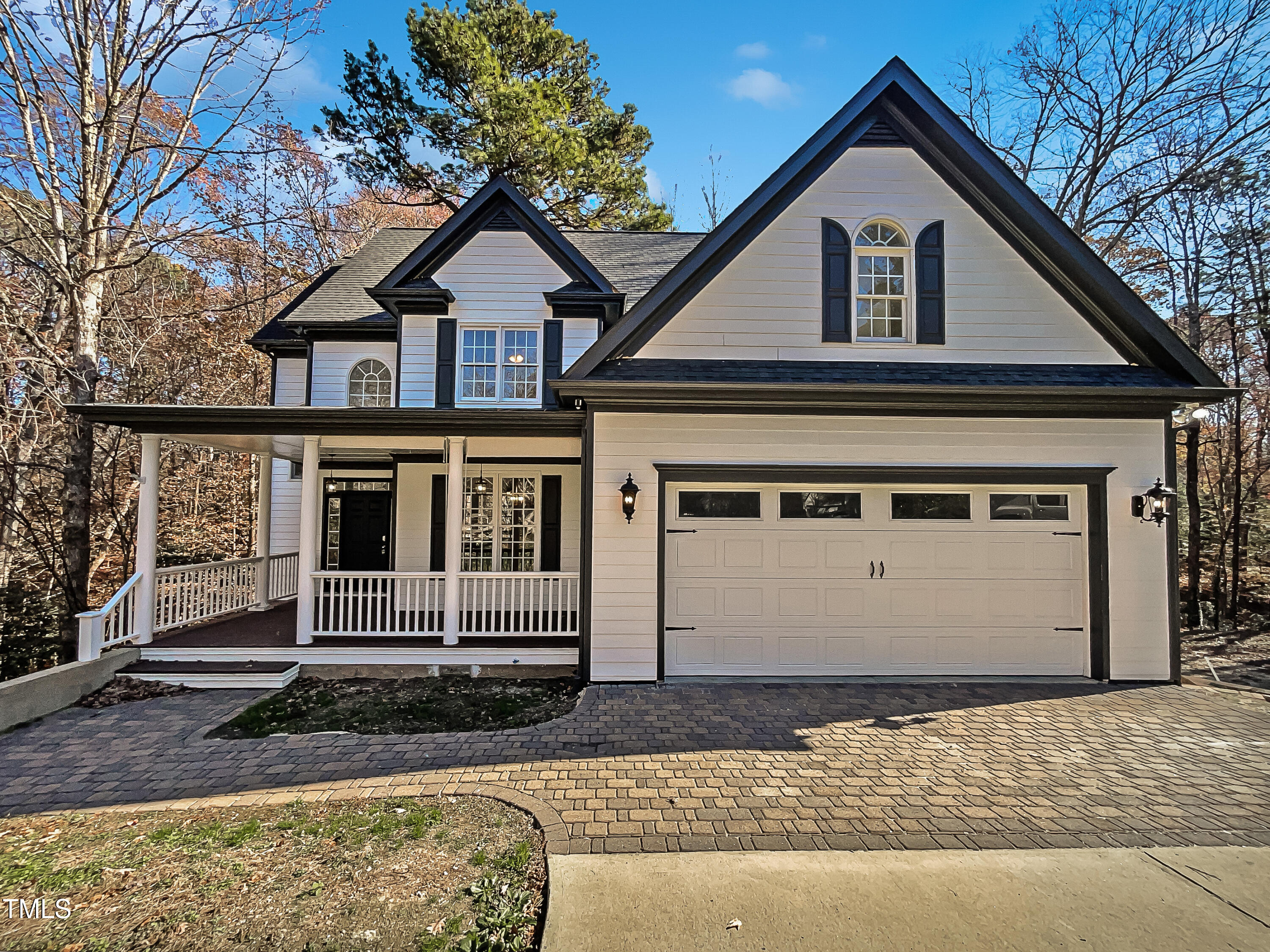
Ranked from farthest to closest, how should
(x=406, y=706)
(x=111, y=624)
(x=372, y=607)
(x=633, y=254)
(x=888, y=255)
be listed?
(x=633, y=254) < (x=372, y=607) < (x=888, y=255) < (x=111, y=624) < (x=406, y=706)

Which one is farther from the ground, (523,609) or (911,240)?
(911,240)

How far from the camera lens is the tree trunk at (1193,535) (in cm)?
1258

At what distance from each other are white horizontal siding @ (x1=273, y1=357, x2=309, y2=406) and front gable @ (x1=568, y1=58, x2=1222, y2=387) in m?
7.49

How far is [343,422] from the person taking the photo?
7.62m

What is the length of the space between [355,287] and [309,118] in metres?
9.98

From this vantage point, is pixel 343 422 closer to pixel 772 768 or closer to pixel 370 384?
pixel 370 384

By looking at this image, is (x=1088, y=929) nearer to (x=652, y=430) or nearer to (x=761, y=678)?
(x=761, y=678)

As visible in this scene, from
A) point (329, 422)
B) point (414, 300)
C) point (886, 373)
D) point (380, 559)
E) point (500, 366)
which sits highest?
point (414, 300)

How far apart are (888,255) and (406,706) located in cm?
800

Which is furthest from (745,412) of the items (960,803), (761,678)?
(960,803)

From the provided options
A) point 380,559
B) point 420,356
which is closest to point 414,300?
point 420,356

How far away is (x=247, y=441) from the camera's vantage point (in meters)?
8.59

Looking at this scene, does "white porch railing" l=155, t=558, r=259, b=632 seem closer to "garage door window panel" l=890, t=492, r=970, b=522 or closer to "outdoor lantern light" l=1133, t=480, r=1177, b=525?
"garage door window panel" l=890, t=492, r=970, b=522

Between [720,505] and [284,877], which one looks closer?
[284,877]
